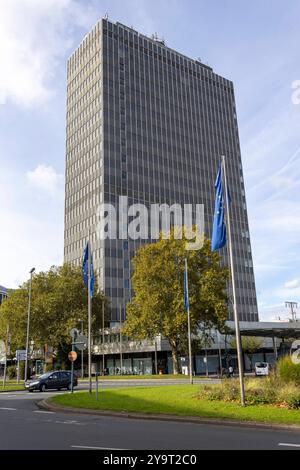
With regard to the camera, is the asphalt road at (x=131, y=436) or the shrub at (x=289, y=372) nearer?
the asphalt road at (x=131, y=436)

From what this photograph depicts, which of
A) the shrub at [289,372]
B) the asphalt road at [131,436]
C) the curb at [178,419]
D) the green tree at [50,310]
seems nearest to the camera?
the asphalt road at [131,436]

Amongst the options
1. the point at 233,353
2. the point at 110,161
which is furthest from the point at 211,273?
the point at 110,161

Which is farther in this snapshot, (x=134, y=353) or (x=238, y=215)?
(x=238, y=215)

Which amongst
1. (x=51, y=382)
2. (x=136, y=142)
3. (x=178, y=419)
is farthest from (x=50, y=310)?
(x=136, y=142)

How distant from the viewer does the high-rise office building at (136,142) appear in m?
105

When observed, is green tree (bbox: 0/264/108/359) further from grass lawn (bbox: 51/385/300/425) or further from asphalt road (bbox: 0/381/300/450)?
asphalt road (bbox: 0/381/300/450)

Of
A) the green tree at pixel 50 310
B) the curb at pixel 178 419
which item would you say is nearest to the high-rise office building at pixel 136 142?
the green tree at pixel 50 310

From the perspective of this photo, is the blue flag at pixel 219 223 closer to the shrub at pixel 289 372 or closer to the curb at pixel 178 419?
the shrub at pixel 289 372

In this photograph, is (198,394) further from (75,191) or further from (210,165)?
(210,165)

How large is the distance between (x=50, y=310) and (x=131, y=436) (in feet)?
182

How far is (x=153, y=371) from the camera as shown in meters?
78.0

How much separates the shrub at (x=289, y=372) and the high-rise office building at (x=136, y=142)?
76.4 meters

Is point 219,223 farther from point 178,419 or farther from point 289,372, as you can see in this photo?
point 178,419
